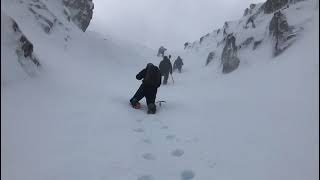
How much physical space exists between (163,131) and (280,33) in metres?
11.8

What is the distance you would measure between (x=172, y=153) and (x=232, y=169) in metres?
1.49

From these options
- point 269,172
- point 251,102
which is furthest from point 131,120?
point 269,172

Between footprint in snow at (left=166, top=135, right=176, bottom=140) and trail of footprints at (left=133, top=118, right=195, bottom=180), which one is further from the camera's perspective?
footprint in snow at (left=166, top=135, right=176, bottom=140)

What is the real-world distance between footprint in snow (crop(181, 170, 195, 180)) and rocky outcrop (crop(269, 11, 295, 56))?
1247 cm

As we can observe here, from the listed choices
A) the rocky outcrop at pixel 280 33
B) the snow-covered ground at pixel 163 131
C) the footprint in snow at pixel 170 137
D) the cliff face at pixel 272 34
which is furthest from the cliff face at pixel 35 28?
the rocky outcrop at pixel 280 33

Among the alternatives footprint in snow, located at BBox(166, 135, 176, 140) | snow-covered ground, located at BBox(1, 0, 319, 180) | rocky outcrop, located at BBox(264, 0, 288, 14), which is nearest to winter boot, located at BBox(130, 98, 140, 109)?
Result: snow-covered ground, located at BBox(1, 0, 319, 180)

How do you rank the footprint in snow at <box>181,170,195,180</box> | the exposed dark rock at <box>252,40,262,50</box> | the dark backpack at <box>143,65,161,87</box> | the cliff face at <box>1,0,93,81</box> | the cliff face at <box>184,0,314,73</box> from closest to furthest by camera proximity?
1. the footprint in snow at <box>181,170,195,180</box>
2. the cliff face at <box>1,0,93,81</box>
3. the dark backpack at <box>143,65,161,87</box>
4. the cliff face at <box>184,0,314,73</box>
5. the exposed dark rock at <box>252,40,262,50</box>

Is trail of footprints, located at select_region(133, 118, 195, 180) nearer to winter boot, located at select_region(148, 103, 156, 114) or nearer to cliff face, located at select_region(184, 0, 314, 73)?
winter boot, located at select_region(148, 103, 156, 114)

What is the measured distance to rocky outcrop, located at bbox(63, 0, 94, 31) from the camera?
35625mm

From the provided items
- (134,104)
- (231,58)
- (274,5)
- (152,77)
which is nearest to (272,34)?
(231,58)

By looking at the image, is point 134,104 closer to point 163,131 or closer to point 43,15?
point 163,131

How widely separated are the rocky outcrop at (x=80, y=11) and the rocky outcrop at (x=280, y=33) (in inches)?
798

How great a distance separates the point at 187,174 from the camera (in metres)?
6.94

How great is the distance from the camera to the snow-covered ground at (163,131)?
22.0ft
